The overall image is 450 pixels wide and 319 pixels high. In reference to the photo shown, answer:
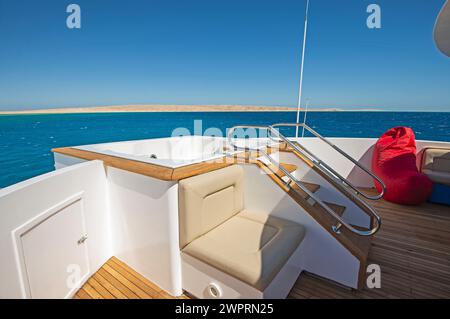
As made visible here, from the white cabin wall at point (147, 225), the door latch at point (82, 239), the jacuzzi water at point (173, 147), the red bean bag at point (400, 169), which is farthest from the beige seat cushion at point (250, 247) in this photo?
the red bean bag at point (400, 169)

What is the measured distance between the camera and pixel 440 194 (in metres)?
2.74

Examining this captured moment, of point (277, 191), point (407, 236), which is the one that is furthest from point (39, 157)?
point (407, 236)

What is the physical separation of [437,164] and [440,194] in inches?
17.1

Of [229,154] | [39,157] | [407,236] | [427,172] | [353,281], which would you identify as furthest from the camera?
[39,157]

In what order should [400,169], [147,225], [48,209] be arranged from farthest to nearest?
[400,169]
[147,225]
[48,209]

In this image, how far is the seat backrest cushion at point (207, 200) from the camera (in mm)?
1245

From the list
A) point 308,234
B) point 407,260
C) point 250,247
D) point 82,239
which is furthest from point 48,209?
point 407,260

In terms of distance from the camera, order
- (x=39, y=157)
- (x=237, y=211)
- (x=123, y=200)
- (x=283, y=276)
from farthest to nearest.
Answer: (x=39, y=157), (x=237, y=211), (x=123, y=200), (x=283, y=276)

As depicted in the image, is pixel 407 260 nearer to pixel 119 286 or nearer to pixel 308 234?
pixel 308 234

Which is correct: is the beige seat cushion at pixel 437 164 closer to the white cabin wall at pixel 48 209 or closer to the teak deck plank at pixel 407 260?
the teak deck plank at pixel 407 260

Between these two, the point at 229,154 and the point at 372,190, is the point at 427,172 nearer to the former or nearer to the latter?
the point at 372,190

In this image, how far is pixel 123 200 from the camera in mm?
1512
